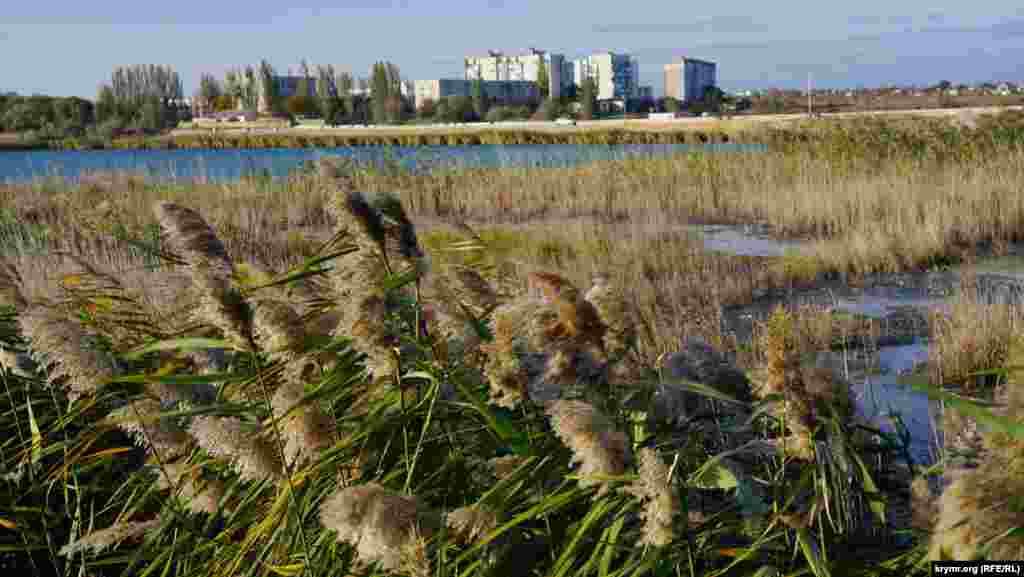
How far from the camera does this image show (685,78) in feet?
473

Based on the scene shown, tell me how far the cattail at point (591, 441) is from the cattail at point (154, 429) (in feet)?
3.50

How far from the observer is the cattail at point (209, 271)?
1.56 meters

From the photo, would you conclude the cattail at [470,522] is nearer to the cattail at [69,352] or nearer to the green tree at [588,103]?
the cattail at [69,352]

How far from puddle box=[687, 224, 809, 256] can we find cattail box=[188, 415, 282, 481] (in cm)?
746

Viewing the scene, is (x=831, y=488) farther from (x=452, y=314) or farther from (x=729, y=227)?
(x=729, y=227)

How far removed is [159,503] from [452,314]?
4.03 feet

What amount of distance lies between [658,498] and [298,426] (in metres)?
0.78

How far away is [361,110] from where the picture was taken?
7356 cm

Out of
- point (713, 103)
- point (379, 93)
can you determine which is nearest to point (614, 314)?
point (379, 93)

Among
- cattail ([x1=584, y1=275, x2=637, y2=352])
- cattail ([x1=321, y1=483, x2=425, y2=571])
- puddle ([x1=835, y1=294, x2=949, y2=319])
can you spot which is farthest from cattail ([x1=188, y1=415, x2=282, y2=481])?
puddle ([x1=835, y1=294, x2=949, y2=319])

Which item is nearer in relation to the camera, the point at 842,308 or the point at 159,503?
the point at 159,503

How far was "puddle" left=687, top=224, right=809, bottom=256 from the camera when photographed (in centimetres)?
896

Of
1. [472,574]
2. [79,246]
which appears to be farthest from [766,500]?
[79,246]

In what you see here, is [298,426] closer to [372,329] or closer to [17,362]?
[372,329]
